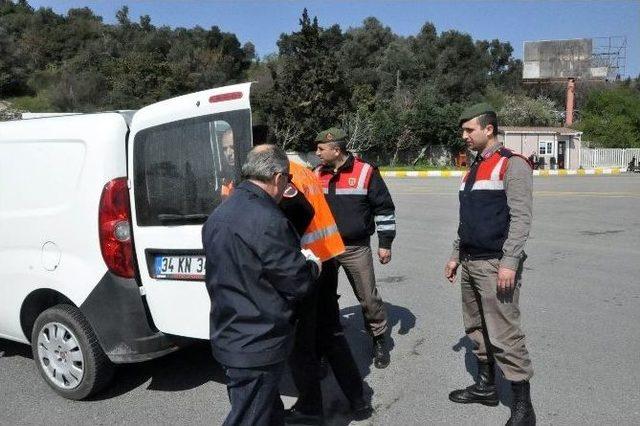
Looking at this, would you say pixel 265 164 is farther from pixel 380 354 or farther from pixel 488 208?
pixel 380 354

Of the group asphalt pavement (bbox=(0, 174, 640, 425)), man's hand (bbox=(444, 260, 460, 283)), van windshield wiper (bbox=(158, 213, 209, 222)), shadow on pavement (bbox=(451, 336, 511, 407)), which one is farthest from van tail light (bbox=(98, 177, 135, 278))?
shadow on pavement (bbox=(451, 336, 511, 407))

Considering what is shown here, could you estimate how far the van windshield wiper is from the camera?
3596mm

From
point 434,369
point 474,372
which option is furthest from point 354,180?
point 474,372

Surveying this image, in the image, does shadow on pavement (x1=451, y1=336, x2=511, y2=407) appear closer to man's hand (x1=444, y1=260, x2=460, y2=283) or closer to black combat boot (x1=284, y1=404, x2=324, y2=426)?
man's hand (x1=444, y1=260, x2=460, y2=283)

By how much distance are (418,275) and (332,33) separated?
72023mm

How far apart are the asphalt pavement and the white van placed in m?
0.40

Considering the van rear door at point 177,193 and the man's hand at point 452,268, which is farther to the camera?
the man's hand at point 452,268

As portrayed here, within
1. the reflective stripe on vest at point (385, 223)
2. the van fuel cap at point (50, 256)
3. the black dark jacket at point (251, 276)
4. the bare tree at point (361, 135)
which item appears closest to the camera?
the black dark jacket at point (251, 276)

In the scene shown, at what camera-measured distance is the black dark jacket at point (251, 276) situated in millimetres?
2545

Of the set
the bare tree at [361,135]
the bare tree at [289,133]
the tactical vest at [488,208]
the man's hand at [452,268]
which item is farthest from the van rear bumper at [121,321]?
the bare tree at [361,135]

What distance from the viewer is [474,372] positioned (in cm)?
440

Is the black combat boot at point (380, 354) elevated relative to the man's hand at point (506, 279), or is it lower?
lower

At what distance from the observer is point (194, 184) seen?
3.61 metres

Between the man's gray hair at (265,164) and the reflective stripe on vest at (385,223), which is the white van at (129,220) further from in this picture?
the reflective stripe on vest at (385,223)
